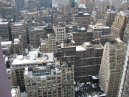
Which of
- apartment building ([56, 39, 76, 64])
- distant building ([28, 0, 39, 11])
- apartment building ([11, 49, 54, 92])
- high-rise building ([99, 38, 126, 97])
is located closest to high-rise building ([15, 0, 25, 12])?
distant building ([28, 0, 39, 11])

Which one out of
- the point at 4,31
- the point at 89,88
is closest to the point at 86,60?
the point at 89,88

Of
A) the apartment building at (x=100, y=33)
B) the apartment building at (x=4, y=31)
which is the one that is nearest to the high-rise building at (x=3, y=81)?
the apartment building at (x=100, y=33)

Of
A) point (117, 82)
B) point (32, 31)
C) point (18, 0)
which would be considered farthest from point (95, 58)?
point (18, 0)

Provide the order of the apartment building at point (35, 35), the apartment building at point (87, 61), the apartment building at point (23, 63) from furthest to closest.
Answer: the apartment building at point (35, 35) → the apartment building at point (87, 61) → the apartment building at point (23, 63)

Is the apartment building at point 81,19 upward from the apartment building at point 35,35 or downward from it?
upward

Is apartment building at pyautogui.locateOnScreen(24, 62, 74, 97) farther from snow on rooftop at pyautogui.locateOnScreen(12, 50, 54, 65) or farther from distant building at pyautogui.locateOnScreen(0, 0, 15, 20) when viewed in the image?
distant building at pyautogui.locateOnScreen(0, 0, 15, 20)

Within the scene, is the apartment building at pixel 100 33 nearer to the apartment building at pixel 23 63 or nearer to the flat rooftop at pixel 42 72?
the apartment building at pixel 23 63
